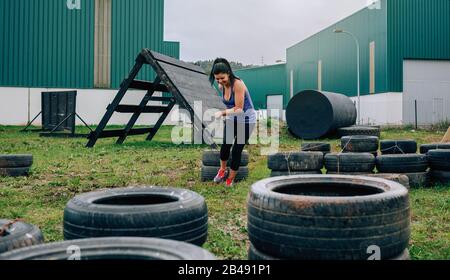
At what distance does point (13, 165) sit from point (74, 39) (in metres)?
20.2

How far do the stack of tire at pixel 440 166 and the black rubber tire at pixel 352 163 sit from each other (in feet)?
3.46

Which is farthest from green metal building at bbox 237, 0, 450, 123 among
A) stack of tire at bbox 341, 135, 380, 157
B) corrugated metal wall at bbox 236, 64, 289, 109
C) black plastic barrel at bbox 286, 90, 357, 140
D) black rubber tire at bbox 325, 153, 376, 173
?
black rubber tire at bbox 325, 153, 376, 173

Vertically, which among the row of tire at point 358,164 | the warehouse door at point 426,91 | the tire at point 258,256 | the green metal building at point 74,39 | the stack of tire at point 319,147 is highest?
the green metal building at point 74,39

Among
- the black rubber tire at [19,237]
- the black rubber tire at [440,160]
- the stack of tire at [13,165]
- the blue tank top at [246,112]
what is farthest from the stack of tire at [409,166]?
the stack of tire at [13,165]

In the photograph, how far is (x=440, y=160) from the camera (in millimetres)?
6230

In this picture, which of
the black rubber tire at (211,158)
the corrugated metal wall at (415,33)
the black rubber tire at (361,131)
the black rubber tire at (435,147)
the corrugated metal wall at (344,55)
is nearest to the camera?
the black rubber tire at (211,158)

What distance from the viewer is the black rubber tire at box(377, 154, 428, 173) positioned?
6090 millimetres

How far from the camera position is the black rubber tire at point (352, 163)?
602cm

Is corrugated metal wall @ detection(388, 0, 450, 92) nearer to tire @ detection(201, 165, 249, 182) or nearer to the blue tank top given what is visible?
tire @ detection(201, 165, 249, 182)

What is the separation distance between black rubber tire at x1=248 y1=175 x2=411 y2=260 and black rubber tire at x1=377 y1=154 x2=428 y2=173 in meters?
3.75

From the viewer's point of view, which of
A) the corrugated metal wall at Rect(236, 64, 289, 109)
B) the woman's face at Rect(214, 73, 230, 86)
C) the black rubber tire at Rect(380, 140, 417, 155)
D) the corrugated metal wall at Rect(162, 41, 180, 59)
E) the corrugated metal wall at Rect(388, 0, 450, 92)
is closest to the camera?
the woman's face at Rect(214, 73, 230, 86)

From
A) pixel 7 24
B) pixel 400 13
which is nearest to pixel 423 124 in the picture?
pixel 400 13

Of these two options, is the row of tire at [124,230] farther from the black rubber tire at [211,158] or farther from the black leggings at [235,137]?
the black rubber tire at [211,158]

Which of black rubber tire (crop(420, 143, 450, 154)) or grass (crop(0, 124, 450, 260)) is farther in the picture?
black rubber tire (crop(420, 143, 450, 154))
